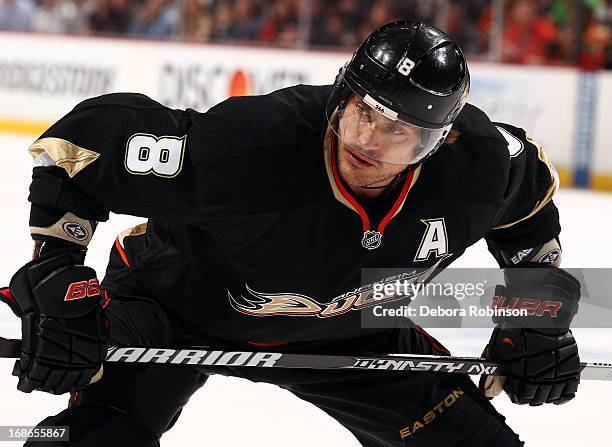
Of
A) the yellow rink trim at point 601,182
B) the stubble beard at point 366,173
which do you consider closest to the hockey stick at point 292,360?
the stubble beard at point 366,173

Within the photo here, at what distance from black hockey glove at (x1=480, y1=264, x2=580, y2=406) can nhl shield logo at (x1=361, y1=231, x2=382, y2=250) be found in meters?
0.51

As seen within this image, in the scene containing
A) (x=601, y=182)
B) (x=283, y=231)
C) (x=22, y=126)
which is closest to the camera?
(x=283, y=231)

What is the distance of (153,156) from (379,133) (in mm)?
469

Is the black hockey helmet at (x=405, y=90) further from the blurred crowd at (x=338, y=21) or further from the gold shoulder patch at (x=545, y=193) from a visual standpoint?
the blurred crowd at (x=338, y=21)

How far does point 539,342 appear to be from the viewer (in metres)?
2.36

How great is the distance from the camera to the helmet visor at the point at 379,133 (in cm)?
201

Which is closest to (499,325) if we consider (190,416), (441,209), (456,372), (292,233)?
(456,372)

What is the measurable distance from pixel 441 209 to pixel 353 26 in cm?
694

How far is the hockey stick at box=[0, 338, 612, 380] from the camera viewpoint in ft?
7.03

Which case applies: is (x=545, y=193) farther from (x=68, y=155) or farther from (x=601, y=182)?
(x=601, y=182)

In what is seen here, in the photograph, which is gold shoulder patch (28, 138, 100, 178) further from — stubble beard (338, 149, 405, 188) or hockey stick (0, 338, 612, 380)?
stubble beard (338, 149, 405, 188)

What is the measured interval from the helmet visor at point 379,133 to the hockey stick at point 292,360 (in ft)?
1.73

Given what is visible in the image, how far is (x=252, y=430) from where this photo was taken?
113 inches

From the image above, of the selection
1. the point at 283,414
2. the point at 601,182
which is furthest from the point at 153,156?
the point at 601,182
